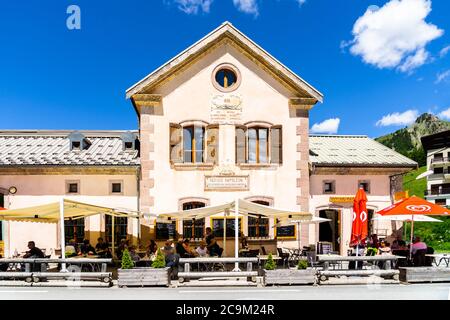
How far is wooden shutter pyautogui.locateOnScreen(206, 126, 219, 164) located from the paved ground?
7.36 metres

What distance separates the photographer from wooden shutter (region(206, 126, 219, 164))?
751 inches

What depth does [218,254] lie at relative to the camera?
641 inches

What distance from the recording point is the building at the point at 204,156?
18.9m

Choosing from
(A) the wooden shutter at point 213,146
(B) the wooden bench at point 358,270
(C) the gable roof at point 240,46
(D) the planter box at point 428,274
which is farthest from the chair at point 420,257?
(A) the wooden shutter at point 213,146

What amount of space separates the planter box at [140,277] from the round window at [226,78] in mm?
9429

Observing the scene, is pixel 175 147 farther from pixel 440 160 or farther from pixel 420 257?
pixel 440 160

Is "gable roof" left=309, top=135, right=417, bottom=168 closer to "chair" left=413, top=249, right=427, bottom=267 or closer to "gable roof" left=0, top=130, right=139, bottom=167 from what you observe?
"chair" left=413, top=249, right=427, bottom=267

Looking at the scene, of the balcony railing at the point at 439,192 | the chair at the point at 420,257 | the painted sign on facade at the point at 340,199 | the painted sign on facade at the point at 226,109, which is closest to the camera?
the chair at the point at 420,257

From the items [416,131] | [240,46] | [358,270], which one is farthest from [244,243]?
[416,131]

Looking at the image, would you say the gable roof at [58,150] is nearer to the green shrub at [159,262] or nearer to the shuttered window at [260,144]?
the shuttered window at [260,144]

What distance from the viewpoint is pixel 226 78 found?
19.5 metres

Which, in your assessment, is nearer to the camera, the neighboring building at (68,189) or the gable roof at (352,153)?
the neighboring building at (68,189)

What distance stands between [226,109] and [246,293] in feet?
31.2
